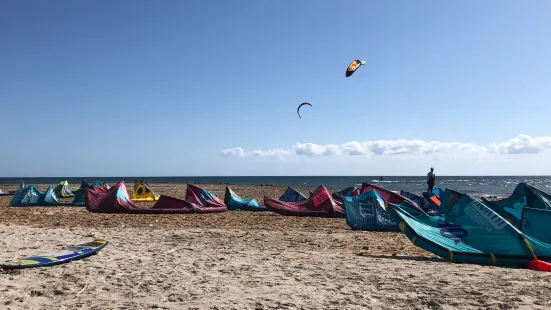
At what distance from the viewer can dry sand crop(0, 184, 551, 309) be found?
187 inches

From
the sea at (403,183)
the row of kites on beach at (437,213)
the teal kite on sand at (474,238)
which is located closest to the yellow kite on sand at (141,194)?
the row of kites on beach at (437,213)

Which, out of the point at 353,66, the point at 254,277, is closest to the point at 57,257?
the point at 254,277

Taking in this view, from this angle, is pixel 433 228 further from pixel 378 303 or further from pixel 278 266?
pixel 378 303

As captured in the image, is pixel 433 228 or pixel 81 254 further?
pixel 433 228

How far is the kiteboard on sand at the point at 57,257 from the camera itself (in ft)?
19.9

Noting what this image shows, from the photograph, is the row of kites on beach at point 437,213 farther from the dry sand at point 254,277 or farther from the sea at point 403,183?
the sea at point 403,183

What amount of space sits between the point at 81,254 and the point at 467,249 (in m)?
6.04

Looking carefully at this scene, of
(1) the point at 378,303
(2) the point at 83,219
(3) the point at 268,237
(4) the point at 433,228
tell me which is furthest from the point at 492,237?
(2) the point at 83,219

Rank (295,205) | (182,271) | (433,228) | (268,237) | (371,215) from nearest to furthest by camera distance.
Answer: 1. (182,271)
2. (433,228)
3. (268,237)
4. (371,215)
5. (295,205)

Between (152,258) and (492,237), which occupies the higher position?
(492,237)

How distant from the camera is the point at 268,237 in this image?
9633 millimetres

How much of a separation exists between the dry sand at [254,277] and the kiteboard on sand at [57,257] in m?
0.15

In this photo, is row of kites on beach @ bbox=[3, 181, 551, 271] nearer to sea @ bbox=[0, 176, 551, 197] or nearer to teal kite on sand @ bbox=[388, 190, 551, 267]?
teal kite on sand @ bbox=[388, 190, 551, 267]

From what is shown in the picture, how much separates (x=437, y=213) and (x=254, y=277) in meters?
9.48
